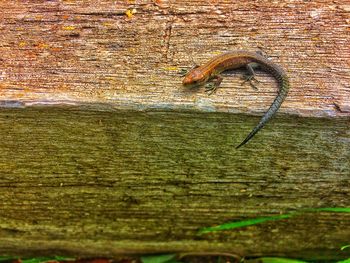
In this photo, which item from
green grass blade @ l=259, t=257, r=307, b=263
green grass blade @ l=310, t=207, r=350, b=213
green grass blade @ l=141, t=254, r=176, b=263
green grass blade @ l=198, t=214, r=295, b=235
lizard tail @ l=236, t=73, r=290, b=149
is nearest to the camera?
lizard tail @ l=236, t=73, r=290, b=149

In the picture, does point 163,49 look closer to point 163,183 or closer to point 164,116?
point 164,116

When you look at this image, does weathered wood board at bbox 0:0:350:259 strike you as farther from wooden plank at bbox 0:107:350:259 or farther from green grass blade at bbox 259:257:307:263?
green grass blade at bbox 259:257:307:263

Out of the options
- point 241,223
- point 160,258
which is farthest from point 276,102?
point 160,258

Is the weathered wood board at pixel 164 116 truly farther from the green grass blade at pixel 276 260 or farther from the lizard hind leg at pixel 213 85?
the green grass blade at pixel 276 260

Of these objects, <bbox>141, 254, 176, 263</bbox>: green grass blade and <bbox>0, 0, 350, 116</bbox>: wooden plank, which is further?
<bbox>141, 254, 176, 263</bbox>: green grass blade

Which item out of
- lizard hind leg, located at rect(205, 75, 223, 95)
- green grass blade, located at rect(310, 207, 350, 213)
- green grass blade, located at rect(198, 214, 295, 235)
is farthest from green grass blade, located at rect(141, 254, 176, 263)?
lizard hind leg, located at rect(205, 75, 223, 95)

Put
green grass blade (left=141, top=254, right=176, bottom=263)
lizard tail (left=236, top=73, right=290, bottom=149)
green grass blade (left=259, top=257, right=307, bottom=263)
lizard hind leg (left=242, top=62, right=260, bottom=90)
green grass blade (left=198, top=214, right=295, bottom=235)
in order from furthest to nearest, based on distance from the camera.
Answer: green grass blade (left=141, top=254, right=176, bottom=263) < green grass blade (left=259, top=257, right=307, bottom=263) < green grass blade (left=198, top=214, right=295, bottom=235) < lizard hind leg (left=242, top=62, right=260, bottom=90) < lizard tail (left=236, top=73, right=290, bottom=149)

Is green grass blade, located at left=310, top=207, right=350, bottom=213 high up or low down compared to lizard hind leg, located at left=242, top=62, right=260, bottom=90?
down
